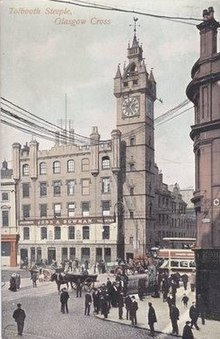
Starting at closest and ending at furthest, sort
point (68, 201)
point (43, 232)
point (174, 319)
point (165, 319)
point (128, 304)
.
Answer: point (174, 319) → point (165, 319) → point (128, 304) → point (68, 201) → point (43, 232)

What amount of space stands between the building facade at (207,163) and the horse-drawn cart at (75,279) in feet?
4.53

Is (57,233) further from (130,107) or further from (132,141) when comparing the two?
(130,107)

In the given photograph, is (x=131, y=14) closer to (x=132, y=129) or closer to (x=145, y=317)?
(x=132, y=129)

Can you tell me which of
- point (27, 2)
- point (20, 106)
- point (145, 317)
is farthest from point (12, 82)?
point (145, 317)

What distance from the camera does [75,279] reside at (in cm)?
621

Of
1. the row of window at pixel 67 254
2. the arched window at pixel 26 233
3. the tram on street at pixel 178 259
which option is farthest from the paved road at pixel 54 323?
the tram on street at pixel 178 259

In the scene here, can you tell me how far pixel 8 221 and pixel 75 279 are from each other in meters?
1.14

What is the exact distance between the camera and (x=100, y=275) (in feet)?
20.6

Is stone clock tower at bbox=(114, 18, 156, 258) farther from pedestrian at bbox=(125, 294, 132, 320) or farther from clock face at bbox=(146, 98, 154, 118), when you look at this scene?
pedestrian at bbox=(125, 294, 132, 320)

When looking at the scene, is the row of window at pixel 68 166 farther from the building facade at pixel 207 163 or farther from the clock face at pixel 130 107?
the building facade at pixel 207 163

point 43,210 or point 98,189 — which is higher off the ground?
point 98,189

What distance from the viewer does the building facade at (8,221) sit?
19.8 feet

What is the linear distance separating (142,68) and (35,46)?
1351mm

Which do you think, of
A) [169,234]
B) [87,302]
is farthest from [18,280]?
[169,234]
